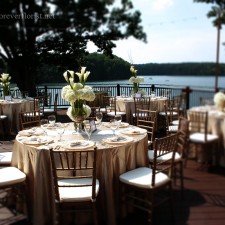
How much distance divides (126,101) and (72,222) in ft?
13.0

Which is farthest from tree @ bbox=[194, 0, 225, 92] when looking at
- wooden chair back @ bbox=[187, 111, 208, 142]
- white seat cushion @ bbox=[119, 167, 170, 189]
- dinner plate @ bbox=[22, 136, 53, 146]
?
dinner plate @ bbox=[22, 136, 53, 146]

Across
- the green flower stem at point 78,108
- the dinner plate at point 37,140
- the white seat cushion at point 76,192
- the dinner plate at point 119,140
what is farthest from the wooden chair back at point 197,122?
the green flower stem at point 78,108

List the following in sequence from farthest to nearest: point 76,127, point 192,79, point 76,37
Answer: point 76,127
point 76,37
point 192,79

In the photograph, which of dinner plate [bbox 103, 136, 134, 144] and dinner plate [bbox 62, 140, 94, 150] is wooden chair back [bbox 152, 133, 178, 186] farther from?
dinner plate [bbox 62, 140, 94, 150]

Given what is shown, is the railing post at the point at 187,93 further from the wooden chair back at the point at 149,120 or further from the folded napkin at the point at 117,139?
the wooden chair back at the point at 149,120

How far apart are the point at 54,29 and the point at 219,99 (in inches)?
53.8

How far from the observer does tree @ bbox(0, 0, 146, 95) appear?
1.66 meters

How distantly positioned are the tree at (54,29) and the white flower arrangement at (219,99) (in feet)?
1.73

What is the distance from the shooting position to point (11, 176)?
110 inches

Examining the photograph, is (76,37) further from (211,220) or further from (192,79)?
(211,220)

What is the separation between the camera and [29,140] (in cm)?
290

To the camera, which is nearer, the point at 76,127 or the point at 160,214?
the point at 160,214

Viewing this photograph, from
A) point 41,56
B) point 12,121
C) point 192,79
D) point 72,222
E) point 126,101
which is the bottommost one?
point 72,222

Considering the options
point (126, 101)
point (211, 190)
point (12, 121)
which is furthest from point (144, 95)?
point (211, 190)
